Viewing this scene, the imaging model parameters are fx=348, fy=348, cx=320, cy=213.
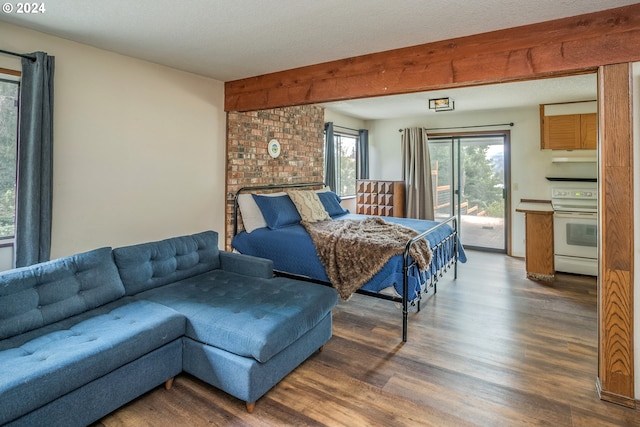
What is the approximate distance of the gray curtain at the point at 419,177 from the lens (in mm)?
6672

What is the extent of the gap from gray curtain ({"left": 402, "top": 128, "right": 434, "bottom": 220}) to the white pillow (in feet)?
11.5

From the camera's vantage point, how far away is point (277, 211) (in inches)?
166

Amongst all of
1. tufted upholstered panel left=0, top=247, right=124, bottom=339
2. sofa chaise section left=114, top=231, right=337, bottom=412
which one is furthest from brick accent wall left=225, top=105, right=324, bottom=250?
tufted upholstered panel left=0, top=247, right=124, bottom=339

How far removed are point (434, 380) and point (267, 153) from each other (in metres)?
3.43

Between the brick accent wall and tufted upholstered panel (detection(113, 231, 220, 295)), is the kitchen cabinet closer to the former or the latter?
the brick accent wall

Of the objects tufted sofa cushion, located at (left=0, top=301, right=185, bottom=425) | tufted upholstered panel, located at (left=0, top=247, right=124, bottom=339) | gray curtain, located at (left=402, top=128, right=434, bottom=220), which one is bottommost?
tufted sofa cushion, located at (left=0, top=301, right=185, bottom=425)

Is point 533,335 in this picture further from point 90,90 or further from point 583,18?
point 90,90

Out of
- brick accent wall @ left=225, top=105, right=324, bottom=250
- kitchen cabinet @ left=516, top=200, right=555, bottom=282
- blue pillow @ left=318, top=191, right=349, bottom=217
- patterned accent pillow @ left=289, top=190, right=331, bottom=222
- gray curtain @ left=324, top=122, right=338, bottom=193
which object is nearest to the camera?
brick accent wall @ left=225, top=105, right=324, bottom=250

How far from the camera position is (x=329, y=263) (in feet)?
11.1

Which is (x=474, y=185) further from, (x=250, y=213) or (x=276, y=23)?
(x=276, y=23)

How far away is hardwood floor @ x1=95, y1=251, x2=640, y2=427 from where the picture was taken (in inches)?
80.0

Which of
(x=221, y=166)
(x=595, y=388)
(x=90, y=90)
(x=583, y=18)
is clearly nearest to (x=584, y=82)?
(x=583, y=18)

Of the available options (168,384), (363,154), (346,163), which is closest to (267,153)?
(346,163)

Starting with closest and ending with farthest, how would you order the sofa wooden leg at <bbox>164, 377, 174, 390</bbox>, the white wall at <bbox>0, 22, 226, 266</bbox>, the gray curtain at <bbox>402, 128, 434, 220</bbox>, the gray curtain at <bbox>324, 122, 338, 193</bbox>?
the sofa wooden leg at <bbox>164, 377, 174, 390</bbox>, the white wall at <bbox>0, 22, 226, 266</bbox>, the gray curtain at <bbox>324, 122, 338, 193</bbox>, the gray curtain at <bbox>402, 128, 434, 220</bbox>
